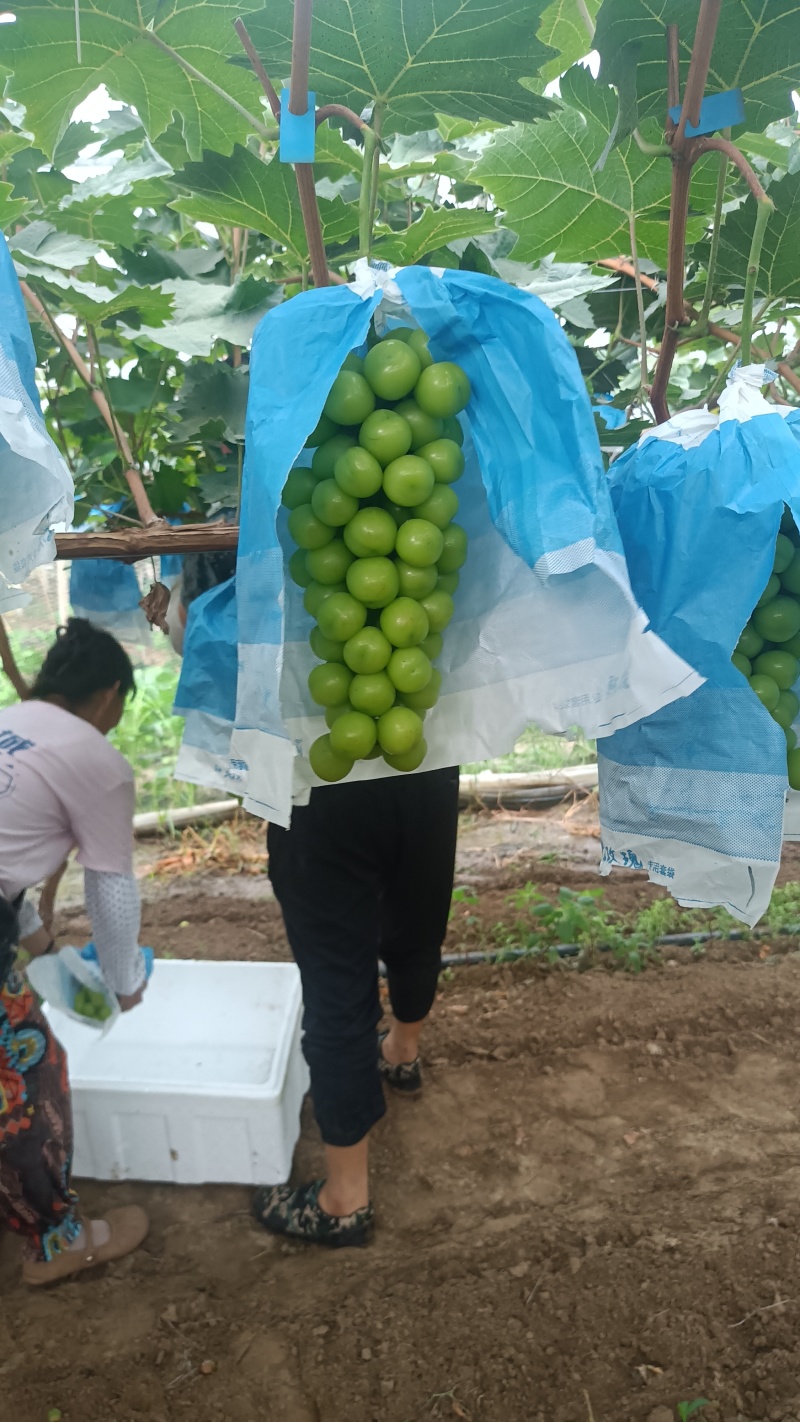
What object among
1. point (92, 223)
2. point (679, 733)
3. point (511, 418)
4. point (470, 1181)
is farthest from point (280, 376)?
point (470, 1181)

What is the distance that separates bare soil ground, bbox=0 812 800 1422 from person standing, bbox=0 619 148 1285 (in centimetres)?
14

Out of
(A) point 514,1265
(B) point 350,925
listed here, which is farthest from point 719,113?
(A) point 514,1265

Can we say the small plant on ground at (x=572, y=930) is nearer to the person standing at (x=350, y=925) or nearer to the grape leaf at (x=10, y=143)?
the person standing at (x=350, y=925)

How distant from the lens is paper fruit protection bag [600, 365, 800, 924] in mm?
888

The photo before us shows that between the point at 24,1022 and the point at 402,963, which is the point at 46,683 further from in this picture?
the point at 402,963

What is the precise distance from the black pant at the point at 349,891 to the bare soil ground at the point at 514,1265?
1.23ft

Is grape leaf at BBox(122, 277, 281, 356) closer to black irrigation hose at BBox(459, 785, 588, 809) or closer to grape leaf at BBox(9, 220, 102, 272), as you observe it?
grape leaf at BBox(9, 220, 102, 272)

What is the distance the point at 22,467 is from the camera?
89 centimetres

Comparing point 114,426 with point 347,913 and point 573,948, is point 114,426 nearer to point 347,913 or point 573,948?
point 347,913

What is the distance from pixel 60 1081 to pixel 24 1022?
0.54ft

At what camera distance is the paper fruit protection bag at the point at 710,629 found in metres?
0.89

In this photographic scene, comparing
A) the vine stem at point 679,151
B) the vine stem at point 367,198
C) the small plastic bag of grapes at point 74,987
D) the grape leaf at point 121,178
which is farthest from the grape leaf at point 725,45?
the small plastic bag of grapes at point 74,987

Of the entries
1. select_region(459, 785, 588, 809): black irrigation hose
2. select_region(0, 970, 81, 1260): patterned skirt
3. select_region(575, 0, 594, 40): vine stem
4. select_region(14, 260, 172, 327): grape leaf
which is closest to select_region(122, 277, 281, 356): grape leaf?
select_region(14, 260, 172, 327): grape leaf

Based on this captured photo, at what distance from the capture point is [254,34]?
0.93 m
